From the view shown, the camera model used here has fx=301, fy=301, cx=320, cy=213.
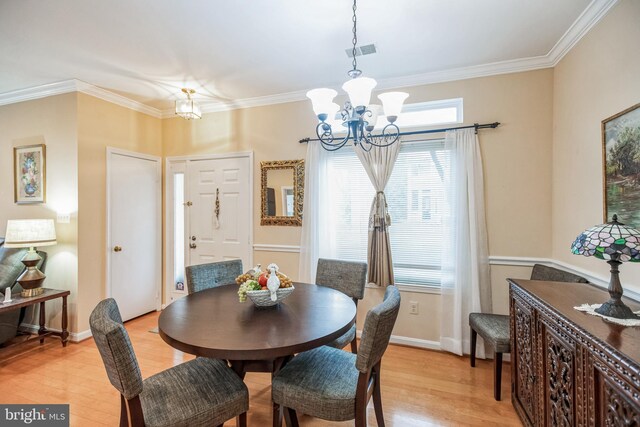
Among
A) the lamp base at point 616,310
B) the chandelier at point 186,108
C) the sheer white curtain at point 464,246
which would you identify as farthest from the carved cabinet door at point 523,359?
the chandelier at point 186,108

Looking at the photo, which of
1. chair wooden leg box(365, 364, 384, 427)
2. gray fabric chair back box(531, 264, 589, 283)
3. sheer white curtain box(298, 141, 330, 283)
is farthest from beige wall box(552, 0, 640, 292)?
sheer white curtain box(298, 141, 330, 283)

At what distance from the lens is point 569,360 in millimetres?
1317

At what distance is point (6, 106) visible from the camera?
3.46m

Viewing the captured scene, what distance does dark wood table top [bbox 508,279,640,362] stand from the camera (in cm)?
105

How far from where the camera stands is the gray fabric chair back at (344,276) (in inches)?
101

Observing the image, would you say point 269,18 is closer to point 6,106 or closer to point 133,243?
point 133,243

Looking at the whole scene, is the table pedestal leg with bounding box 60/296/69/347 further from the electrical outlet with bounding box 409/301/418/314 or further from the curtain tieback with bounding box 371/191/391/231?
the electrical outlet with bounding box 409/301/418/314

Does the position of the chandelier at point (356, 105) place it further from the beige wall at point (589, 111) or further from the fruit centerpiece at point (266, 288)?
the beige wall at point (589, 111)

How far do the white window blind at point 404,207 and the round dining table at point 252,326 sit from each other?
1.17 metres

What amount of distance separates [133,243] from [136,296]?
67 centimetres

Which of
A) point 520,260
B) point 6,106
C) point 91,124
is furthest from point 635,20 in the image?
point 6,106

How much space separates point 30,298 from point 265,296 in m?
2.65

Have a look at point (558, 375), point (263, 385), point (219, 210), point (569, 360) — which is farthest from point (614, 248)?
point (219, 210)

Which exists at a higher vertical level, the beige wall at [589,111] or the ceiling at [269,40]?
the ceiling at [269,40]
